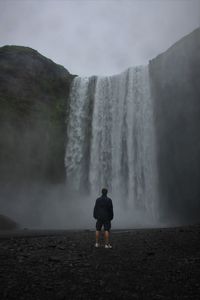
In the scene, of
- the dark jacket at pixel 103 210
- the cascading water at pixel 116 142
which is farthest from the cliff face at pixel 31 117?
the dark jacket at pixel 103 210

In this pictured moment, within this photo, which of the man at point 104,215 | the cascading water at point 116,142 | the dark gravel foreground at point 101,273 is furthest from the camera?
the cascading water at point 116,142

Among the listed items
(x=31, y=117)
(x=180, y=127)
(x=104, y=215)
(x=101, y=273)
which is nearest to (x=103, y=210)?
(x=104, y=215)

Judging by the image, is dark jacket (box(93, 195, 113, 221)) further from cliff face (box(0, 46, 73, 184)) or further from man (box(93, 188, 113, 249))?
cliff face (box(0, 46, 73, 184))

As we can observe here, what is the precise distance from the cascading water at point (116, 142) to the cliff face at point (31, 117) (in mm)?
1883

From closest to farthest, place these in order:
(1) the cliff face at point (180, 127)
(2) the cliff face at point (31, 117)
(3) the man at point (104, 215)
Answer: (3) the man at point (104, 215) → (1) the cliff face at point (180, 127) → (2) the cliff face at point (31, 117)

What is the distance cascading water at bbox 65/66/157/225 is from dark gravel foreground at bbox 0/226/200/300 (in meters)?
25.1

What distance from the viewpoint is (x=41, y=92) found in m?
45.6

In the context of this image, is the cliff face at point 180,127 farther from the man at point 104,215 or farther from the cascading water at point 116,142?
the man at point 104,215

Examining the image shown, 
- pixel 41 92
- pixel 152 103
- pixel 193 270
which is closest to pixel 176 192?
pixel 152 103

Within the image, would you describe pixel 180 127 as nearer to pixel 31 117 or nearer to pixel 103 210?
pixel 31 117

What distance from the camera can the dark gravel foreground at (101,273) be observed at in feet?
24.2

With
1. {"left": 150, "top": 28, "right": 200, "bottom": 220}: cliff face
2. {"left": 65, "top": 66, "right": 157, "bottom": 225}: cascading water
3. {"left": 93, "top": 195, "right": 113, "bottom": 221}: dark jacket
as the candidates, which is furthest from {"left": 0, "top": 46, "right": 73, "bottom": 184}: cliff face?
{"left": 93, "top": 195, "right": 113, "bottom": 221}: dark jacket

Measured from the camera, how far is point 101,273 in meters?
9.13

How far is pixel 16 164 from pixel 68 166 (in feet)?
23.8
